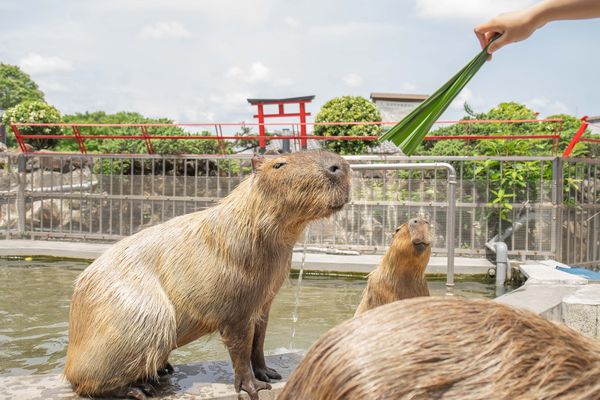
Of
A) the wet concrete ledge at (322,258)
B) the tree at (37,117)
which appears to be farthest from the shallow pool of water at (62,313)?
the tree at (37,117)

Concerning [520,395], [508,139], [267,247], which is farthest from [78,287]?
[508,139]

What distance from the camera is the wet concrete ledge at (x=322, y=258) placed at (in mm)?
8891

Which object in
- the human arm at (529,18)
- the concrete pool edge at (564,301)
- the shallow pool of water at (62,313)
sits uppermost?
the human arm at (529,18)

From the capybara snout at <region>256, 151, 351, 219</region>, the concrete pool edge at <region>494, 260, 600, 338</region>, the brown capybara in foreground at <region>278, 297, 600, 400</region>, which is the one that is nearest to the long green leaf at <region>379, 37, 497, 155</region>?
the capybara snout at <region>256, 151, 351, 219</region>

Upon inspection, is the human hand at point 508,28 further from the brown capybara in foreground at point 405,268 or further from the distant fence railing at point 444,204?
the distant fence railing at point 444,204

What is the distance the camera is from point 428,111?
2.33 m

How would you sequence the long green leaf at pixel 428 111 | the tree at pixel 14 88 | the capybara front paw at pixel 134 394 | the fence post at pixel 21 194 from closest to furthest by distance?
the long green leaf at pixel 428 111 → the capybara front paw at pixel 134 394 → the fence post at pixel 21 194 → the tree at pixel 14 88

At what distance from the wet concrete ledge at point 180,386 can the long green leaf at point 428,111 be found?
1.22 m

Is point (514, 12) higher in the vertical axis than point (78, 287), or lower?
higher

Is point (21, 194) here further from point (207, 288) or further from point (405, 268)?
point (207, 288)

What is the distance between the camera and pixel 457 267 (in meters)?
8.87

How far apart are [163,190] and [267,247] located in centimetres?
909

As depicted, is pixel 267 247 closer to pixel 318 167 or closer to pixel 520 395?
pixel 318 167

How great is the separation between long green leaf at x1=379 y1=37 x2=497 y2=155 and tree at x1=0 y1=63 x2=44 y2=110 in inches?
2015
